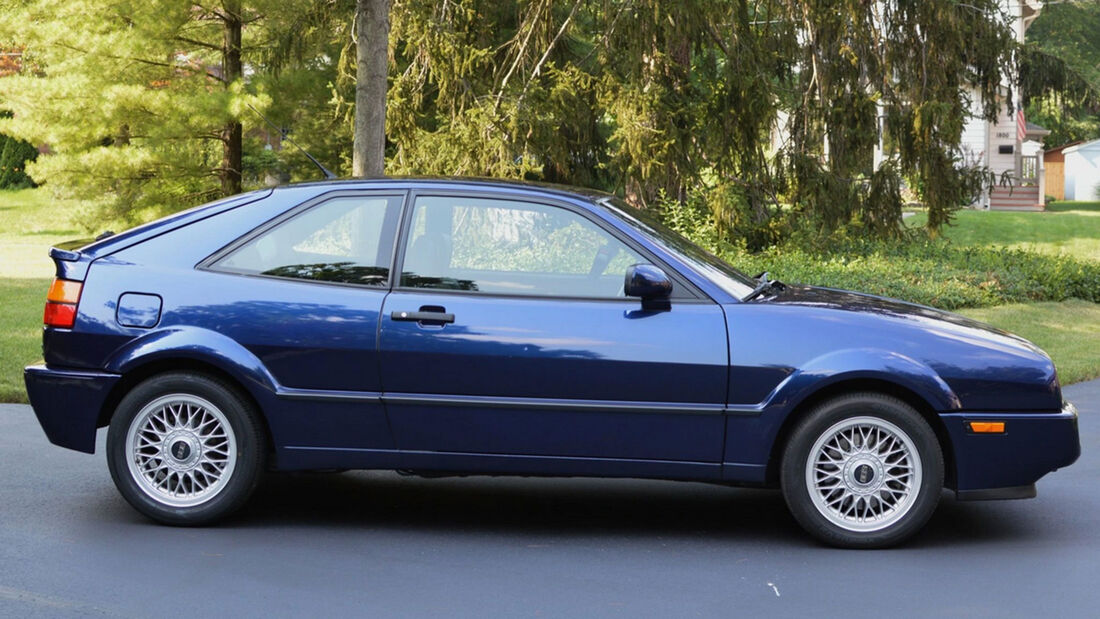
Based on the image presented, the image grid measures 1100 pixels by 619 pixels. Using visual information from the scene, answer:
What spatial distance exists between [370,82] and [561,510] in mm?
6131

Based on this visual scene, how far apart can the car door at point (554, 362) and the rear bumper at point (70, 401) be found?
1.34m

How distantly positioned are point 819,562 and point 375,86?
729 cm

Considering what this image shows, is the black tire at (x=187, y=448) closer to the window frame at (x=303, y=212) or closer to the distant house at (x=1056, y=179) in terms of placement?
the window frame at (x=303, y=212)

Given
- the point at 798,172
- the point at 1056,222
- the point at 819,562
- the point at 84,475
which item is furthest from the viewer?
the point at 1056,222

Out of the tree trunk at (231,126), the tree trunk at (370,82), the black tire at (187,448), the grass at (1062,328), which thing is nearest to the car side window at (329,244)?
the black tire at (187,448)

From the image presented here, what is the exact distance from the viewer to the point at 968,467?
591cm

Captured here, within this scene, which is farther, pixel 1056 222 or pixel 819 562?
pixel 1056 222

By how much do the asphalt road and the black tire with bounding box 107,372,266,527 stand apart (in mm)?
143

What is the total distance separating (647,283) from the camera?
5.86m

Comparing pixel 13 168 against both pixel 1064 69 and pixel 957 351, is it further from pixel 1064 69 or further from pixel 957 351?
pixel 957 351

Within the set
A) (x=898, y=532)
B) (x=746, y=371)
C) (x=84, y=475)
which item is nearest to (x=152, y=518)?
(x=84, y=475)

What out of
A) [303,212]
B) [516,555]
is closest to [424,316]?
[303,212]

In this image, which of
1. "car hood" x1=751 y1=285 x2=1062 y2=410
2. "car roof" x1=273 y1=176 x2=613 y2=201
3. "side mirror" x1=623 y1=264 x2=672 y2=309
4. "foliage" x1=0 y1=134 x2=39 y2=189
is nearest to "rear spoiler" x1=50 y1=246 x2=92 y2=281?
"car roof" x1=273 y1=176 x2=613 y2=201

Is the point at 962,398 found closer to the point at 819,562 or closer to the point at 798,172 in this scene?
the point at 819,562
